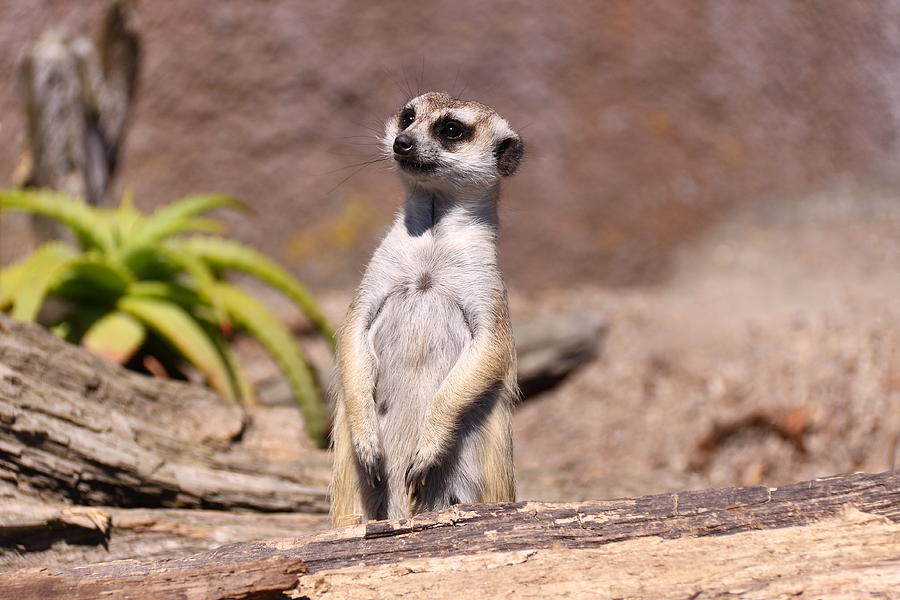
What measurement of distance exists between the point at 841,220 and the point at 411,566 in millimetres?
5444

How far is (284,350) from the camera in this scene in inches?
189

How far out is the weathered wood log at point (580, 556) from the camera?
2168 mm

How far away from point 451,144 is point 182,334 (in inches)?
84.4

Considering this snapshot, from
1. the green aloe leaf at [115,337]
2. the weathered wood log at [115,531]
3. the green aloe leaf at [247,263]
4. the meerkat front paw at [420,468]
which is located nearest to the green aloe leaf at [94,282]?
the green aloe leaf at [115,337]

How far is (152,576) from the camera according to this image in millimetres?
2201

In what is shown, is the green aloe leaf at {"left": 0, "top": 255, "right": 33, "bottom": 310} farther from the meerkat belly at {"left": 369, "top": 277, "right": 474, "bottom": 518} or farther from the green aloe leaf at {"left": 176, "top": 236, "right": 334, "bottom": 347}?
the meerkat belly at {"left": 369, "top": 277, "right": 474, "bottom": 518}

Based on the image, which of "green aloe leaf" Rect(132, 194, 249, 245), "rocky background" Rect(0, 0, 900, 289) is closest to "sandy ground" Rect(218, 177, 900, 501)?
"rocky background" Rect(0, 0, 900, 289)

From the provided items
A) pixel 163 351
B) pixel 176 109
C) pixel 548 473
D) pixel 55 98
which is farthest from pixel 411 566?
pixel 176 109

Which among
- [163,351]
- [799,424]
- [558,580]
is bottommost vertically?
[558,580]

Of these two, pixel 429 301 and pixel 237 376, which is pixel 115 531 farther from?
pixel 237 376

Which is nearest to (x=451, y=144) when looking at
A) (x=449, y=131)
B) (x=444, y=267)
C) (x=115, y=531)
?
(x=449, y=131)

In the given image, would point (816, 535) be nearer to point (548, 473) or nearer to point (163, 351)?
point (548, 473)

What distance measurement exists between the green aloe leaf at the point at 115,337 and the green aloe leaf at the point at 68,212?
48cm

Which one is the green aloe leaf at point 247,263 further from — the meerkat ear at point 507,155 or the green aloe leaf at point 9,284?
the meerkat ear at point 507,155
